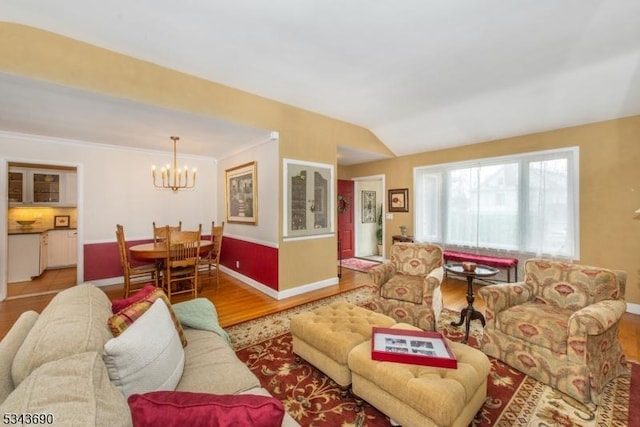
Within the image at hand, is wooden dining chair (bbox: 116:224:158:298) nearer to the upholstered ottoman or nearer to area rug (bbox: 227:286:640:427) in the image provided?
area rug (bbox: 227:286:640:427)

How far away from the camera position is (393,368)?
1596 mm

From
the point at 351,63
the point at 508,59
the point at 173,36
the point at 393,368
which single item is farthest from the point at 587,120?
the point at 173,36

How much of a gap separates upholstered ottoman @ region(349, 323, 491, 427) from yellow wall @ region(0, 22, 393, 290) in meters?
2.43

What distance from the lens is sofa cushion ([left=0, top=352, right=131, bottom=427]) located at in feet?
2.13

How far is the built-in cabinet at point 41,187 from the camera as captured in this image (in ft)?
17.8

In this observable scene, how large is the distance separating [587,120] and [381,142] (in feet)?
10.2

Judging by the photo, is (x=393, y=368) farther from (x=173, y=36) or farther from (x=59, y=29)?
(x=59, y=29)

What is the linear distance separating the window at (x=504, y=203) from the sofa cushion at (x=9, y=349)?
547 centimetres

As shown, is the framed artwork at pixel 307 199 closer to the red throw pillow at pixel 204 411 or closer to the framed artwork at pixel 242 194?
the framed artwork at pixel 242 194

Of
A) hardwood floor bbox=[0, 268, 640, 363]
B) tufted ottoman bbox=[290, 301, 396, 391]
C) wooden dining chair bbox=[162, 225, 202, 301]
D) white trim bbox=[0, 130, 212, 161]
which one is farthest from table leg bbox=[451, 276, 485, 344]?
white trim bbox=[0, 130, 212, 161]

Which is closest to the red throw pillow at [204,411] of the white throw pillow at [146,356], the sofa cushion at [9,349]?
the white throw pillow at [146,356]

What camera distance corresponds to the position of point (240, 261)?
16.5 feet

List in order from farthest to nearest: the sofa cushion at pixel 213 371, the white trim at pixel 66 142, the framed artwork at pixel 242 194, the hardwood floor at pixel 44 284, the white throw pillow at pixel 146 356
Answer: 1. the framed artwork at pixel 242 194
2. the hardwood floor at pixel 44 284
3. the white trim at pixel 66 142
4. the sofa cushion at pixel 213 371
5. the white throw pillow at pixel 146 356

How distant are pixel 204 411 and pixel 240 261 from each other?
4.46 metres
